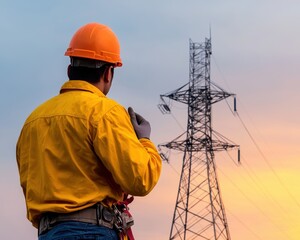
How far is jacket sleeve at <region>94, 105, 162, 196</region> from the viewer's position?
5.34 metres

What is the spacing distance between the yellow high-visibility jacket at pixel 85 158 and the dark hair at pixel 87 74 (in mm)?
158

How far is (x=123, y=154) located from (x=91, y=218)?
0.49m

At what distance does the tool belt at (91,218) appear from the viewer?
5453 millimetres

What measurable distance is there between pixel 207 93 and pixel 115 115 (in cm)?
4266

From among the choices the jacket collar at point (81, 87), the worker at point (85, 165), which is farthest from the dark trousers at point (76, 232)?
the jacket collar at point (81, 87)

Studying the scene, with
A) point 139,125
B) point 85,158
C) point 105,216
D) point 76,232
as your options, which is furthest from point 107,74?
point 76,232

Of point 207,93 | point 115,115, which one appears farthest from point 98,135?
point 207,93

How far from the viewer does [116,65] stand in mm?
5918

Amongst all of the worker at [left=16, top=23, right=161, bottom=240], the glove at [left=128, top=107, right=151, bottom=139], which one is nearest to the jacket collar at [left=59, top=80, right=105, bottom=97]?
the worker at [left=16, top=23, right=161, bottom=240]

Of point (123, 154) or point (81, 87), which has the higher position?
point (81, 87)

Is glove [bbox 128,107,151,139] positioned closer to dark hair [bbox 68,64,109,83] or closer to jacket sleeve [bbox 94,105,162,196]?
jacket sleeve [bbox 94,105,162,196]

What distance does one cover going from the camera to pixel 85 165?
216 inches

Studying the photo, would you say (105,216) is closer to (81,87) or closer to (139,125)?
(139,125)

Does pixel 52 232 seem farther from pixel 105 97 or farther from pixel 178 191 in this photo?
pixel 178 191
